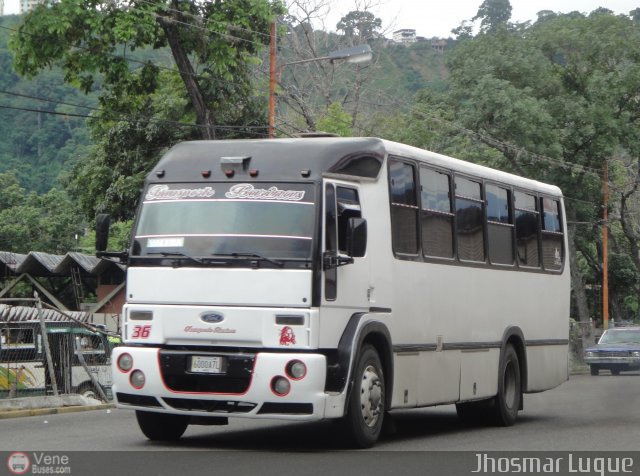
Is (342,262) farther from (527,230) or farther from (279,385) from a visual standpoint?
(527,230)

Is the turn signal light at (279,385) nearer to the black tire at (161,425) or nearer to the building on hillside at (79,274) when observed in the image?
the black tire at (161,425)

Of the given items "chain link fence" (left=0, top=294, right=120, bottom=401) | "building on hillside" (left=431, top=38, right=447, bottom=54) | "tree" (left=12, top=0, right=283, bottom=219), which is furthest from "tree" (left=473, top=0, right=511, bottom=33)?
"chain link fence" (left=0, top=294, right=120, bottom=401)

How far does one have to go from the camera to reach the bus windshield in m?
12.3

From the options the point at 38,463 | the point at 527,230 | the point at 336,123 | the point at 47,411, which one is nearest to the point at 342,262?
the point at 38,463

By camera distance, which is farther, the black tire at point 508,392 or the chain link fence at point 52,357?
the chain link fence at point 52,357

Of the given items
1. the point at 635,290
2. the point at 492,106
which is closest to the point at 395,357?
the point at 492,106

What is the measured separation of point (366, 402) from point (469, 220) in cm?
411

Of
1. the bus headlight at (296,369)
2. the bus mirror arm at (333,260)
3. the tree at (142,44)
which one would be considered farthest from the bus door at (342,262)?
→ the tree at (142,44)

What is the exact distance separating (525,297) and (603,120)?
3194cm

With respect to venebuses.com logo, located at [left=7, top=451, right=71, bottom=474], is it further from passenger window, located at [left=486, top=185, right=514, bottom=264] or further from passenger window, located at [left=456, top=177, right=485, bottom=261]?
passenger window, located at [left=486, top=185, right=514, bottom=264]

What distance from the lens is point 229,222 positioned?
12453 millimetres

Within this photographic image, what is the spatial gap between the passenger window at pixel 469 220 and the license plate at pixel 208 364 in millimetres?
4478

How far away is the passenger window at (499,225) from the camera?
16.8m

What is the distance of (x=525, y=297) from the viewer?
706 inches
